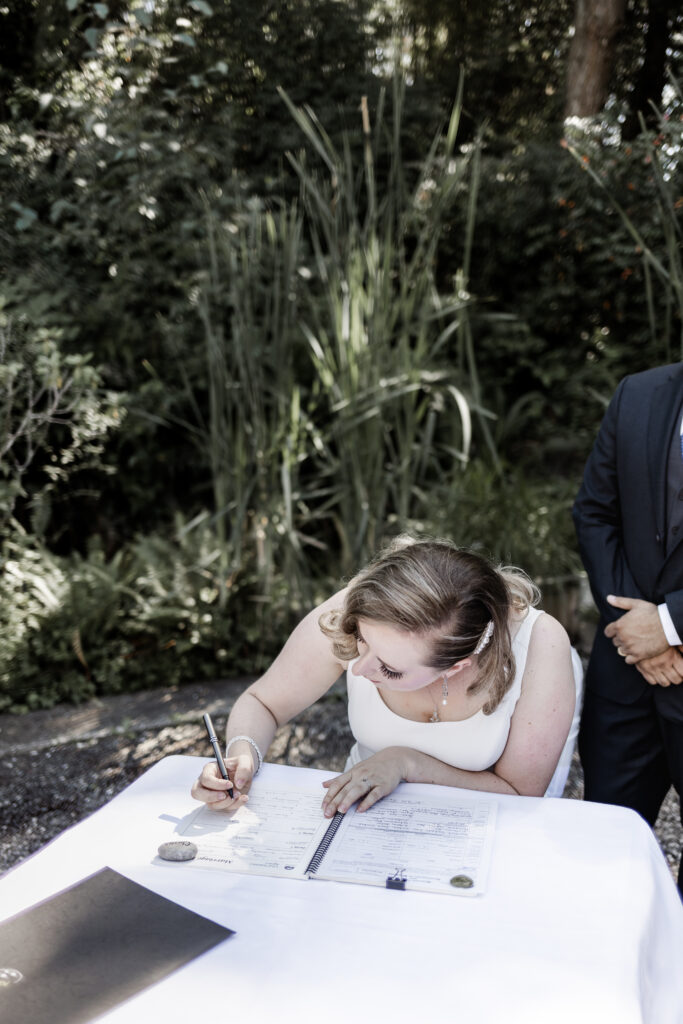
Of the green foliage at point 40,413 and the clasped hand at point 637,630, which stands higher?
the green foliage at point 40,413

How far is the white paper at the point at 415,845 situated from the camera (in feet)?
3.72

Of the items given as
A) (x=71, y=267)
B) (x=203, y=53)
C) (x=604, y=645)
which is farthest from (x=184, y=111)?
A: (x=604, y=645)

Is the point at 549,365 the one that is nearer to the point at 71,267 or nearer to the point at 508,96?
the point at 508,96

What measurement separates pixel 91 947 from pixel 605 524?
1359mm

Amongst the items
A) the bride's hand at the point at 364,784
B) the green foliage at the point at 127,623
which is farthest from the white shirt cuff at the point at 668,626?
the green foliage at the point at 127,623

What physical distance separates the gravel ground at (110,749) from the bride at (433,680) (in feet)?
3.90

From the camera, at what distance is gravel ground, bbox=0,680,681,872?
260cm

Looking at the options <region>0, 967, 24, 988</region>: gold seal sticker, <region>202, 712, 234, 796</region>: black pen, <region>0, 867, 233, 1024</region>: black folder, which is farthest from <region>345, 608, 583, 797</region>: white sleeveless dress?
<region>0, 967, 24, 988</region>: gold seal sticker

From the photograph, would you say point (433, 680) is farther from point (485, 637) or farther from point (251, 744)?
point (251, 744)

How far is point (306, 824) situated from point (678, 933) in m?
0.51

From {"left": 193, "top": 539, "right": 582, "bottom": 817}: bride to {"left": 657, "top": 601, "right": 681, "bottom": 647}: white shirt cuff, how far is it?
0.19 metres

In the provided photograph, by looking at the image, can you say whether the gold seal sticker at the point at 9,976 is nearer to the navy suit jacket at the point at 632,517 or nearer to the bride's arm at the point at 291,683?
the bride's arm at the point at 291,683

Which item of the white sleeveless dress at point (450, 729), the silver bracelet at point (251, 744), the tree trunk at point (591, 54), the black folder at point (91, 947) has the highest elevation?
the tree trunk at point (591, 54)

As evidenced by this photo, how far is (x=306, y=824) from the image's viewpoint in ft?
4.22
